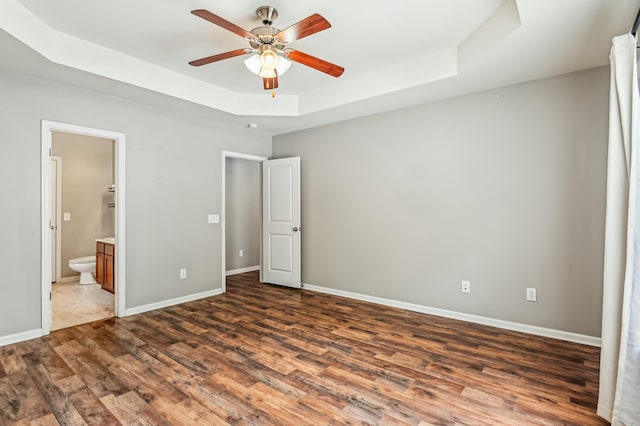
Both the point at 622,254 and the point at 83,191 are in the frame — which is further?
the point at 83,191

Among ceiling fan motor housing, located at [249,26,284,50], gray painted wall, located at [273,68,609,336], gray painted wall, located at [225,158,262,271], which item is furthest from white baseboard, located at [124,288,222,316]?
ceiling fan motor housing, located at [249,26,284,50]

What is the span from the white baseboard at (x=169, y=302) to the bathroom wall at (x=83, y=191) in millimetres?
2562

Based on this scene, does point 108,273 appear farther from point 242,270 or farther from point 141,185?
point 242,270

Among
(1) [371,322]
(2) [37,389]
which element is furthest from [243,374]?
(1) [371,322]

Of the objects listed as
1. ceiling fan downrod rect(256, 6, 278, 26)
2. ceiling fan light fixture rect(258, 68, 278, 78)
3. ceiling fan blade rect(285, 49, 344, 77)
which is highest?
ceiling fan downrod rect(256, 6, 278, 26)

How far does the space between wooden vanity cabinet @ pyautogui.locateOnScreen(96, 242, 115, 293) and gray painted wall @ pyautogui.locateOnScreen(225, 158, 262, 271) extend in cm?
191

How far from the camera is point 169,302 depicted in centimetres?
415

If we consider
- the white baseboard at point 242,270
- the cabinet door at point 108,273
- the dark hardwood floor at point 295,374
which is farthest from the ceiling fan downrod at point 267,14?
the white baseboard at point 242,270

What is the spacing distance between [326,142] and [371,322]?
8.54ft

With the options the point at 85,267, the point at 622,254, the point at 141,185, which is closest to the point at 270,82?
the point at 141,185

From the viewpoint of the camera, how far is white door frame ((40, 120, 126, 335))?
10.4 feet

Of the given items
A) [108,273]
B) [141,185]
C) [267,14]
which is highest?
[267,14]

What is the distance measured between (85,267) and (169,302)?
6.55ft

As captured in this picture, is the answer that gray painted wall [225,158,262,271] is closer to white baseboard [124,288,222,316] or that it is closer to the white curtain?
white baseboard [124,288,222,316]
